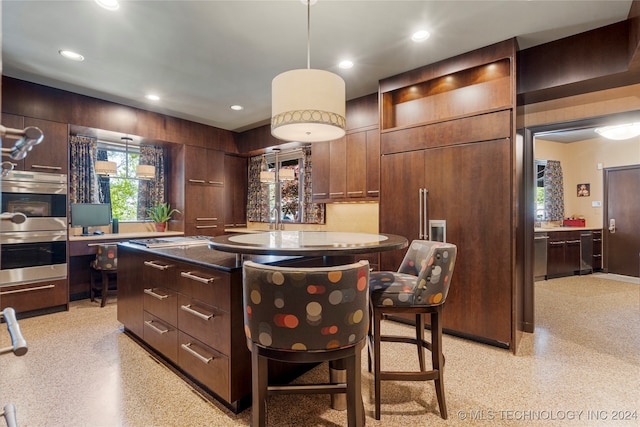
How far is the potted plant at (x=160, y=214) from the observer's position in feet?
17.6

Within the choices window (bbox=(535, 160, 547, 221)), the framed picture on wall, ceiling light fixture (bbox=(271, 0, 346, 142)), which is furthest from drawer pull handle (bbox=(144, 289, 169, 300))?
the framed picture on wall

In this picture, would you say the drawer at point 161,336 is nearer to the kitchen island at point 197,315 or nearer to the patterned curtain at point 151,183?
the kitchen island at point 197,315

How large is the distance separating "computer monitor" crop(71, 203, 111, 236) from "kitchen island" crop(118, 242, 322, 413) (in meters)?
2.02

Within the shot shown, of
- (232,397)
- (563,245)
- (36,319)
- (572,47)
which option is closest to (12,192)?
(36,319)

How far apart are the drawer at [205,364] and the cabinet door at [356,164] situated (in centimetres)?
260

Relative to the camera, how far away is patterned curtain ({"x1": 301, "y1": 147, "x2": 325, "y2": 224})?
5094 mm

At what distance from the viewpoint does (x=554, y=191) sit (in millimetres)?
6609

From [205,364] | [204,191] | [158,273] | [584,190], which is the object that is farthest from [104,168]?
[584,190]

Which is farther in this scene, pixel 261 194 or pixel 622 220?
pixel 261 194

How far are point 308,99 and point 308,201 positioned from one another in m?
3.31

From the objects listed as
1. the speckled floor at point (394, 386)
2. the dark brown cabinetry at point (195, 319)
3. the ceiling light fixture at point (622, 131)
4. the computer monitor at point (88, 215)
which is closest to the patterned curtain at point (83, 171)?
the computer monitor at point (88, 215)

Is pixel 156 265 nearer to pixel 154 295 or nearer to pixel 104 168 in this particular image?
pixel 154 295

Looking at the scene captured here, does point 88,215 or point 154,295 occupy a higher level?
point 88,215

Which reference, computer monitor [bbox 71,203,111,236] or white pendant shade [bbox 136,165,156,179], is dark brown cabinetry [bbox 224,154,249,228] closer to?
white pendant shade [bbox 136,165,156,179]
